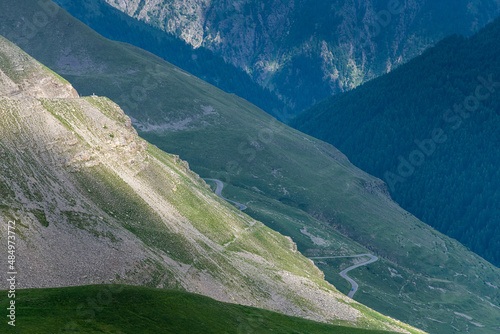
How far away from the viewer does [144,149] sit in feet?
491

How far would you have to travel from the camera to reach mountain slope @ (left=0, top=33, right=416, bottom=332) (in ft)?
308

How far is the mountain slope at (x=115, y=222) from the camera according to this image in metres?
94.0

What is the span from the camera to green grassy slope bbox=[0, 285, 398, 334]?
6028cm

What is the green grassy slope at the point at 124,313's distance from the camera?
60.3 metres

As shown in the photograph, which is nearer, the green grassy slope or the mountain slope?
the green grassy slope

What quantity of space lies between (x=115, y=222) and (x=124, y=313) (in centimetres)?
4504

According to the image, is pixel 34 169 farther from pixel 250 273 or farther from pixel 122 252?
pixel 250 273

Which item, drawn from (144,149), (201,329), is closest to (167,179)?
(144,149)

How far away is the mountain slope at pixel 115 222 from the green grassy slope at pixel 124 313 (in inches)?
572

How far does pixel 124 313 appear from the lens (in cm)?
6856

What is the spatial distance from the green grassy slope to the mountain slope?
1454 centimetres

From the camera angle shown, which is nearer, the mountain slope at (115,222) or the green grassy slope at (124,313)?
the green grassy slope at (124,313)

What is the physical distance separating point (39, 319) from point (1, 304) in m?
6.64

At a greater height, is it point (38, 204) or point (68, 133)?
point (68, 133)
